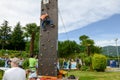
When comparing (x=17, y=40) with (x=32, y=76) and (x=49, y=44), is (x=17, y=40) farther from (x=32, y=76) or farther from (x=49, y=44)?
(x=32, y=76)

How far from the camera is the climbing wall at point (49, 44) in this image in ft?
39.4

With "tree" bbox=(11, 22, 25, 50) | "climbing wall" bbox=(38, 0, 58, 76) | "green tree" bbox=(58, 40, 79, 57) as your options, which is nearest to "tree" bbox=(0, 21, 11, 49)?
"tree" bbox=(11, 22, 25, 50)

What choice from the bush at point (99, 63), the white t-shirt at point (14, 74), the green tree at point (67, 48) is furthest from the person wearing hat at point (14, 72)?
the green tree at point (67, 48)

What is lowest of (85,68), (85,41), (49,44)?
(85,68)

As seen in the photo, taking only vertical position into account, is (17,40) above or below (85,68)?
above

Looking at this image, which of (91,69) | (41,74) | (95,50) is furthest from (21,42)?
(41,74)

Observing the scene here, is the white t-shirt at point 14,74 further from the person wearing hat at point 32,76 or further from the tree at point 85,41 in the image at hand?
the tree at point 85,41

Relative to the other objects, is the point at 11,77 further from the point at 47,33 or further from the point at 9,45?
the point at 9,45

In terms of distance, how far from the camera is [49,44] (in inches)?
477

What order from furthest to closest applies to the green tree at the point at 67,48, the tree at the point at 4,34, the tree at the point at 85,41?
the tree at the point at 4,34 → the green tree at the point at 67,48 → the tree at the point at 85,41

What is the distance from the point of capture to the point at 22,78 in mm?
5301

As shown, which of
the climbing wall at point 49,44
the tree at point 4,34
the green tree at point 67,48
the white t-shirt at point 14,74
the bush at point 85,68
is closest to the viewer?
the white t-shirt at point 14,74

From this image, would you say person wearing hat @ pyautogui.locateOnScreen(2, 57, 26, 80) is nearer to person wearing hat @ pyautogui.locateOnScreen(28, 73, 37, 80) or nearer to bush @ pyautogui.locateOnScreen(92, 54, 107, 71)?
person wearing hat @ pyautogui.locateOnScreen(28, 73, 37, 80)

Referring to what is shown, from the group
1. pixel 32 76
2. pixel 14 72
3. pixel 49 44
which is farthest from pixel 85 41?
pixel 14 72
